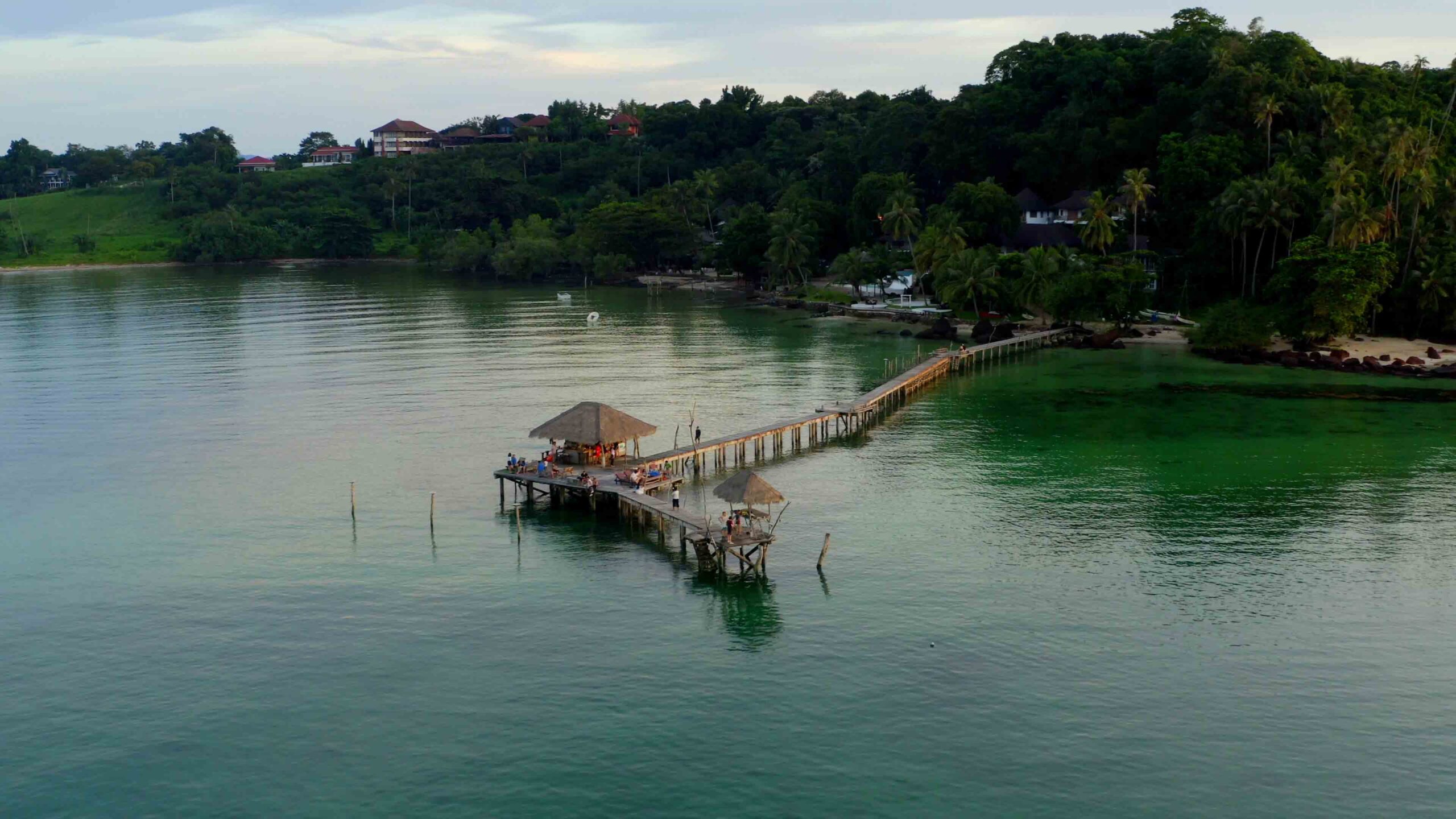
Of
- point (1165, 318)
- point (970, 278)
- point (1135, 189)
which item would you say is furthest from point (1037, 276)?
point (1135, 189)

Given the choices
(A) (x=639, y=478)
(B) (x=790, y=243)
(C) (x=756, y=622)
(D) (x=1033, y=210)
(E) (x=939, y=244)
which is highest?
(D) (x=1033, y=210)

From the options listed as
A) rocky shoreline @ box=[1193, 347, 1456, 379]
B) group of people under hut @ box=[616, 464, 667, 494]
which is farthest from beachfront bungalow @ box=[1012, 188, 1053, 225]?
group of people under hut @ box=[616, 464, 667, 494]

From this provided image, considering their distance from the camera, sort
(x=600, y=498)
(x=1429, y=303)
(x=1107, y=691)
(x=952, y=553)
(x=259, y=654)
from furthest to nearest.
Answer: (x=1429, y=303)
(x=600, y=498)
(x=952, y=553)
(x=259, y=654)
(x=1107, y=691)

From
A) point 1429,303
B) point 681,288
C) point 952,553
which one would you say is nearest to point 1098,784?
point 952,553

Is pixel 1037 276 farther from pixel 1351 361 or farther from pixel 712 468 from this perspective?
pixel 712 468

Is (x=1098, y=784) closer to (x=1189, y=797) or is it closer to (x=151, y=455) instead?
(x=1189, y=797)

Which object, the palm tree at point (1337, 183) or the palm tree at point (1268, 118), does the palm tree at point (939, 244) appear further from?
the palm tree at point (1337, 183)
